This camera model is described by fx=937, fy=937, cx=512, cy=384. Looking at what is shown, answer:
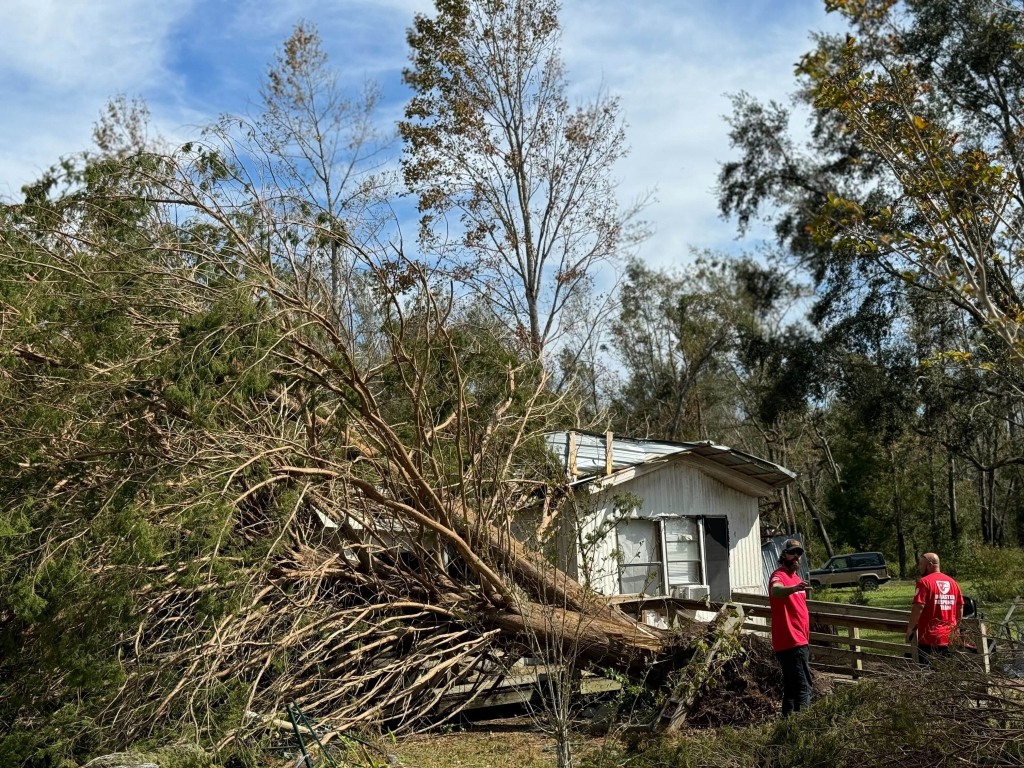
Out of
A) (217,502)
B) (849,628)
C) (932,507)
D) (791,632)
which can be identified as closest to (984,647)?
(791,632)

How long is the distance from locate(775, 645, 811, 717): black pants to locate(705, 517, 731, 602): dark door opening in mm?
10090

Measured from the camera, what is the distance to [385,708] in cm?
1025

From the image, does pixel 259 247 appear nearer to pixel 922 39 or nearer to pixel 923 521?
pixel 922 39

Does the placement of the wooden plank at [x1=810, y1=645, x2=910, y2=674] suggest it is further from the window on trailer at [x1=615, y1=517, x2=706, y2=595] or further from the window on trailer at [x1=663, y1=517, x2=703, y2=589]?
the window on trailer at [x1=663, y1=517, x2=703, y2=589]

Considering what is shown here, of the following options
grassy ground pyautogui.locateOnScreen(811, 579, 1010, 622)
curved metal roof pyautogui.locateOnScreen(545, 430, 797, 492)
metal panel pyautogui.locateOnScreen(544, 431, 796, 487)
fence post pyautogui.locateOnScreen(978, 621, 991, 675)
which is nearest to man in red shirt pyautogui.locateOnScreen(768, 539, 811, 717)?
fence post pyautogui.locateOnScreen(978, 621, 991, 675)

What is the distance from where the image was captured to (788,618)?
28.2ft

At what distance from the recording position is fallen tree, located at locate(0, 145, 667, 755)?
8078mm

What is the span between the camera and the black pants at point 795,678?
8.49 m

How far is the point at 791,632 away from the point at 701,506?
32.9 ft

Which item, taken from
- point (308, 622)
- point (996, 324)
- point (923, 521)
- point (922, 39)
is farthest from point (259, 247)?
point (923, 521)

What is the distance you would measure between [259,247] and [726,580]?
12.5m

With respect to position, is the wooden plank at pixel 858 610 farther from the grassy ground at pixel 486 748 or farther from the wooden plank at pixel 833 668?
the grassy ground at pixel 486 748

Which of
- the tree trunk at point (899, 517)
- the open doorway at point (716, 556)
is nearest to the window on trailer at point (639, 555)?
the open doorway at point (716, 556)

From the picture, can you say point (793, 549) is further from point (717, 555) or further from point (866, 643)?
point (717, 555)
